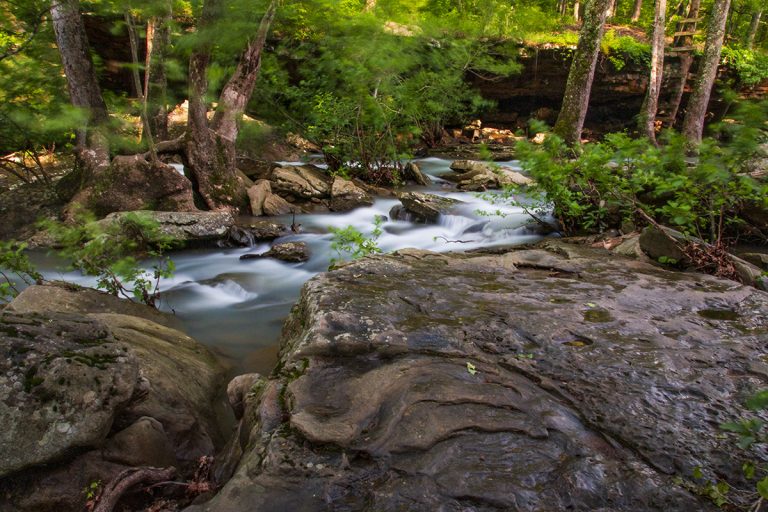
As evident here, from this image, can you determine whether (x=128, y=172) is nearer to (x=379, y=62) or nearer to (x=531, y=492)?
(x=379, y=62)

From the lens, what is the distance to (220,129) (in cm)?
894

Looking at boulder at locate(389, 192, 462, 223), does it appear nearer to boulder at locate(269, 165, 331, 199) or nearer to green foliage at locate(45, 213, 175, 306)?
boulder at locate(269, 165, 331, 199)

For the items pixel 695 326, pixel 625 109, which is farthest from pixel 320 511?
pixel 625 109

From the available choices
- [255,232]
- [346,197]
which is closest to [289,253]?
[255,232]

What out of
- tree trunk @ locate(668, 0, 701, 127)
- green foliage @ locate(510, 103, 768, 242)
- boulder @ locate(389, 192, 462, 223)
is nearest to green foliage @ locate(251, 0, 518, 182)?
boulder @ locate(389, 192, 462, 223)

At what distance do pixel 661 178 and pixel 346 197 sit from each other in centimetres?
626

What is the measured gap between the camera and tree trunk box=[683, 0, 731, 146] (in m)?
11.9

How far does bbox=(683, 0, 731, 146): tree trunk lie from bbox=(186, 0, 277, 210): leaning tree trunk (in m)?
10.8

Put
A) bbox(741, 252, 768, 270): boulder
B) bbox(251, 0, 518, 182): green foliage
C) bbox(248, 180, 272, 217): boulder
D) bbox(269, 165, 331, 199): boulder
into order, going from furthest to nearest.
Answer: bbox(251, 0, 518, 182): green foliage → bbox(269, 165, 331, 199): boulder → bbox(248, 180, 272, 217): boulder → bbox(741, 252, 768, 270): boulder

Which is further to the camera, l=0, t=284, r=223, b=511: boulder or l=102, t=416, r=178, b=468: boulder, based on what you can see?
l=102, t=416, r=178, b=468: boulder

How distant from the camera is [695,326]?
9.05 feet

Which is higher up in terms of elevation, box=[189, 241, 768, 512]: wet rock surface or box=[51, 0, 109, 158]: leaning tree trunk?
box=[51, 0, 109, 158]: leaning tree trunk

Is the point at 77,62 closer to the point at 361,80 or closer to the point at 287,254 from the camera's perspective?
the point at 287,254

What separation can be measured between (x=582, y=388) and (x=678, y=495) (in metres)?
0.60
